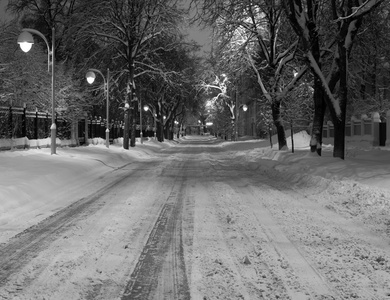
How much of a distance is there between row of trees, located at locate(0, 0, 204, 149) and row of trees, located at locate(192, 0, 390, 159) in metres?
5.57

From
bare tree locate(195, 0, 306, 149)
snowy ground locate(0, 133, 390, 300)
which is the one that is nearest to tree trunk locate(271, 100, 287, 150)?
bare tree locate(195, 0, 306, 149)

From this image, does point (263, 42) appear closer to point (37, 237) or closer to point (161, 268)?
point (37, 237)

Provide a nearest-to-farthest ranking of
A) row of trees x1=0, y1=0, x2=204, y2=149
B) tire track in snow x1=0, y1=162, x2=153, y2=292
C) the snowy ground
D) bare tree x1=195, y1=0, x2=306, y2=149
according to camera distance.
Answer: the snowy ground → tire track in snow x1=0, y1=162, x2=153, y2=292 → bare tree x1=195, y1=0, x2=306, y2=149 → row of trees x1=0, y1=0, x2=204, y2=149

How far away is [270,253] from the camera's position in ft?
17.4

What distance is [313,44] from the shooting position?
1677 cm

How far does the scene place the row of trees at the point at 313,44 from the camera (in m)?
15.1

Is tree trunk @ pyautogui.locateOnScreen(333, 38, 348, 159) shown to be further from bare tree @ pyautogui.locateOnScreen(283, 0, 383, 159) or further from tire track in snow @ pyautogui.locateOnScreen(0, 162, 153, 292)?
tire track in snow @ pyautogui.locateOnScreen(0, 162, 153, 292)

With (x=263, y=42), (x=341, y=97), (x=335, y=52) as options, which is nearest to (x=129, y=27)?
(x=263, y=42)

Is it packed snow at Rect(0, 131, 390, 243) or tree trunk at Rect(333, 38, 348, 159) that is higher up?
tree trunk at Rect(333, 38, 348, 159)

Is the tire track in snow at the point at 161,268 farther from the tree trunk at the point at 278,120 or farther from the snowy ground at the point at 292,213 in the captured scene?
the tree trunk at the point at 278,120

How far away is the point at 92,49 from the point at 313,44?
20.4 m

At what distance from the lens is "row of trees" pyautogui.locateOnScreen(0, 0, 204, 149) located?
28.1m

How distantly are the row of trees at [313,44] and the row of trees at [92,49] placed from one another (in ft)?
18.3

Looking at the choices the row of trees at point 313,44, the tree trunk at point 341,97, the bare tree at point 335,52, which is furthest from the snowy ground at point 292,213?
the row of trees at point 313,44
